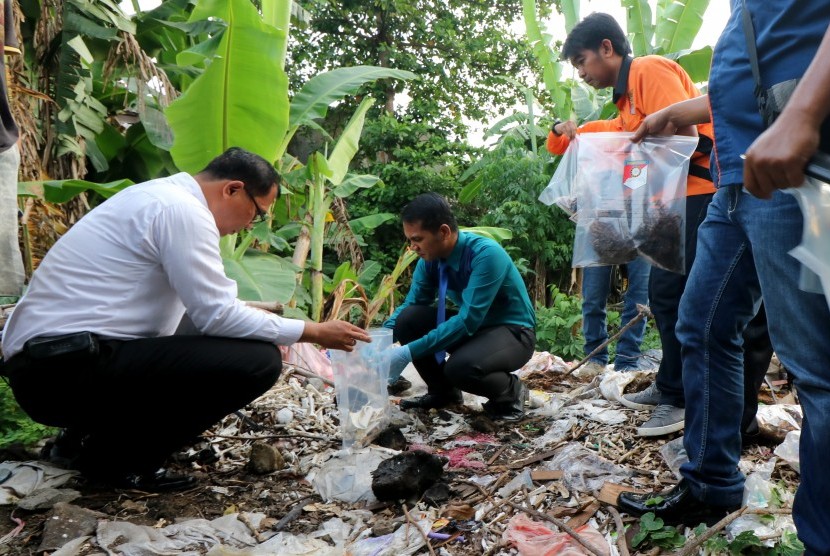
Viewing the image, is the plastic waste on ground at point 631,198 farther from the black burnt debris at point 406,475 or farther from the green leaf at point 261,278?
the green leaf at point 261,278

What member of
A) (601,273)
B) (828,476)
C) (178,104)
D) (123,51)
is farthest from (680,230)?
(123,51)

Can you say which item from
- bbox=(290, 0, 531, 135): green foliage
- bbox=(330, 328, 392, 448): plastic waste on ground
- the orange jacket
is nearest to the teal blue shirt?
bbox=(330, 328, 392, 448): plastic waste on ground

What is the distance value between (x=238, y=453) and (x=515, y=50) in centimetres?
1064

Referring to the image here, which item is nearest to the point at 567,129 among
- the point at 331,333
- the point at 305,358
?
the point at 331,333

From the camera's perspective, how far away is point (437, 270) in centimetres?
372

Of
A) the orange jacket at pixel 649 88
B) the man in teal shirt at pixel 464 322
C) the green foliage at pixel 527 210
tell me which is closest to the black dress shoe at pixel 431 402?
the man in teal shirt at pixel 464 322

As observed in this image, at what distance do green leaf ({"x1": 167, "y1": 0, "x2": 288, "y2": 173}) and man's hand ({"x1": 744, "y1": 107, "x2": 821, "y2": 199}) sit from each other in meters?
3.26

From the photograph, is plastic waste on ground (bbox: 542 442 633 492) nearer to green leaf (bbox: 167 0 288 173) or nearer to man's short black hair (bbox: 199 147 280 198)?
man's short black hair (bbox: 199 147 280 198)

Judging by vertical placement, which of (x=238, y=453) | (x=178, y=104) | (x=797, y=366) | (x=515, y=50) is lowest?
(x=238, y=453)

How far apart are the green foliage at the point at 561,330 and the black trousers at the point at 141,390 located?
4.28 meters

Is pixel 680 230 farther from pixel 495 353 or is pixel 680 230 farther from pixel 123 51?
pixel 123 51

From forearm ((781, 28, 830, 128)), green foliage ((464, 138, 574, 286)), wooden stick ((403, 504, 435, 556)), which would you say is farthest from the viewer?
green foliage ((464, 138, 574, 286))

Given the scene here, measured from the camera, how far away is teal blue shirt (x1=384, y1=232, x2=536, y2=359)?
3258 millimetres

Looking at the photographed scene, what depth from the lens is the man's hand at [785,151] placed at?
1.17 meters
